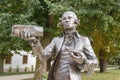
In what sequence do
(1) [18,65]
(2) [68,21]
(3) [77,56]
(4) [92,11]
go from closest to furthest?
(3) [77,56] < (2) [68,21] < (4) [92,11] < (1) [18,65]

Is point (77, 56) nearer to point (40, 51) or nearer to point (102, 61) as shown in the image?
point (40, 51)

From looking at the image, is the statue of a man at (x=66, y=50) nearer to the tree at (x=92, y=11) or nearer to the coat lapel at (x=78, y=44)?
the coat lapel at (x=78, y=44)

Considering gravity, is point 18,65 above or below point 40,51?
below

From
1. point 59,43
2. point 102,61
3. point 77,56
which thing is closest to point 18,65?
point 102,61

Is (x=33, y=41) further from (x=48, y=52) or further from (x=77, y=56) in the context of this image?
(x=77, y=56)

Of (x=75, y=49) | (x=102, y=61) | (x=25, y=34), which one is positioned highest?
(x=25, y=34)

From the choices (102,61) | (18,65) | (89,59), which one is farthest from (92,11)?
(18,65)

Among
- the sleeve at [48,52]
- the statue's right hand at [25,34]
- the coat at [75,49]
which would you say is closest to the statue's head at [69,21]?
the coat at [75,49]

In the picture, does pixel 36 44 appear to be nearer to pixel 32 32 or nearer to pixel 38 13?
pixel 32 32

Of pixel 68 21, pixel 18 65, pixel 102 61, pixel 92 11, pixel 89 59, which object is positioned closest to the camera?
pixel 89 59

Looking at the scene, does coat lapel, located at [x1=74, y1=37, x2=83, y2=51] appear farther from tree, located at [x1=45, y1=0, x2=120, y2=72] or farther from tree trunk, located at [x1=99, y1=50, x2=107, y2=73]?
tree trunk, located at [x1=99, y1=50, x2=107, y2=73]

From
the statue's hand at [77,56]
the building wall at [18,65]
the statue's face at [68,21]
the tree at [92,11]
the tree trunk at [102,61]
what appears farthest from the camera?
the building wall at [18,65]

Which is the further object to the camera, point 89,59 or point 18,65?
point 18,65

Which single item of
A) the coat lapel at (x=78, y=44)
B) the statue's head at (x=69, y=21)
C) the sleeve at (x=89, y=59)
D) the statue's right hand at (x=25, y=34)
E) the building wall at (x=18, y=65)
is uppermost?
the statue's head at (x=69, y=21)
